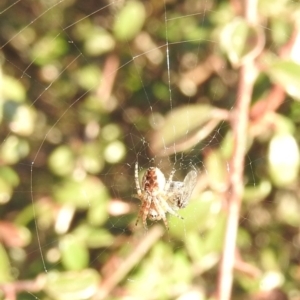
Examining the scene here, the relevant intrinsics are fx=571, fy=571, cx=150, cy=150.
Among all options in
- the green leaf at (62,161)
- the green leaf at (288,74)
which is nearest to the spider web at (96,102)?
the green leaf at (62,161)

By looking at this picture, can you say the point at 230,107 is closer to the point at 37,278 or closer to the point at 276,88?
the point at 276,88

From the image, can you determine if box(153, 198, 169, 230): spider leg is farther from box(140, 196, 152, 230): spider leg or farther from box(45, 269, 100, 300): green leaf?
box(45, 269, 100, 300): green leaf

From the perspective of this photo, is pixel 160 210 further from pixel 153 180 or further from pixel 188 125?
pixel 188 125

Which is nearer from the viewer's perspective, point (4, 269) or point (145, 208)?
point (4, 269)

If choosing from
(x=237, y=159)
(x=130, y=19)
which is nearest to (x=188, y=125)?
(x=237, y=159)

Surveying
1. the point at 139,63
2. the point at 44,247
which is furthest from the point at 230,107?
the point at 44,247

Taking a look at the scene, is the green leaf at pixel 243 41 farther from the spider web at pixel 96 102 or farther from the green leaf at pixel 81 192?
the green leaf at pixel 81 192
